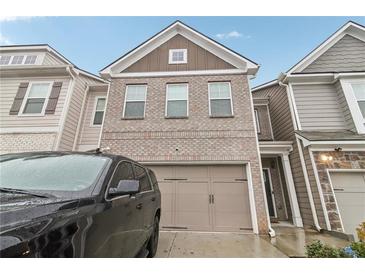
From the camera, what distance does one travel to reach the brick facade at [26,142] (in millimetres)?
7395

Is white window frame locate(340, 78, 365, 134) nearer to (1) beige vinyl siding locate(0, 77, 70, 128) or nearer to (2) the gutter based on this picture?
(2) the gutter

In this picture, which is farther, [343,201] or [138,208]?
[343,201]

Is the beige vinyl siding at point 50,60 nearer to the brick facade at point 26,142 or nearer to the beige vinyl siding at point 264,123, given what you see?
the brick facade at point 26,142

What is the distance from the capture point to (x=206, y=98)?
761cm

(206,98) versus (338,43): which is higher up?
(338,43)

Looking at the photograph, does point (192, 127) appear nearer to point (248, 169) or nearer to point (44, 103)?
point (248, 169)

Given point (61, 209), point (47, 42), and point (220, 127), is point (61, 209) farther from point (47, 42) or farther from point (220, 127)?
point (47, 42)

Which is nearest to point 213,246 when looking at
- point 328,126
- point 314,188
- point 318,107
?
point 314,188

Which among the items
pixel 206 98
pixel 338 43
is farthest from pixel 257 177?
pixel 338 43

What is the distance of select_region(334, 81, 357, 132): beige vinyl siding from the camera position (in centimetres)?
725

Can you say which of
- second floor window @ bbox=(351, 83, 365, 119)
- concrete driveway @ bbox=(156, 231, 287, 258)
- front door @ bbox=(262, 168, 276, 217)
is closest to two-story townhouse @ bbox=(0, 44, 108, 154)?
concrete driveway @ bbox=(156, 231, 287, 258)

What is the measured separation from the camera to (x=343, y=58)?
8.52 meters

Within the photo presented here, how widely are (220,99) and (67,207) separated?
23.2ft

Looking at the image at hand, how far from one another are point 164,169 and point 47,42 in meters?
9.93
